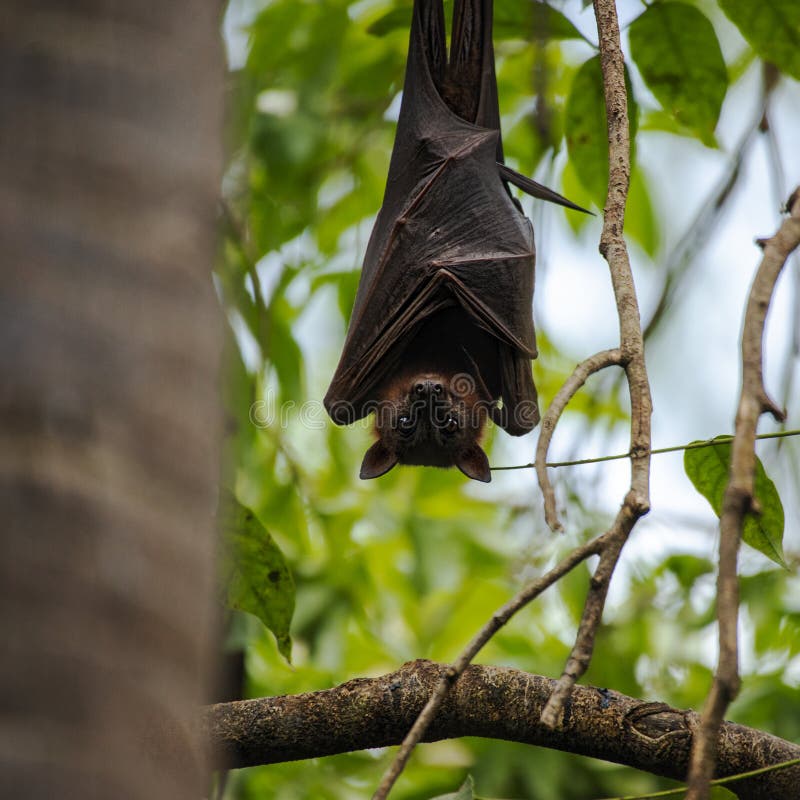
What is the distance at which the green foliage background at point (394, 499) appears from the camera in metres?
5.53

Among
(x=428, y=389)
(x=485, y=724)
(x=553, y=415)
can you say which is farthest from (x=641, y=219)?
(x=553, y=415)

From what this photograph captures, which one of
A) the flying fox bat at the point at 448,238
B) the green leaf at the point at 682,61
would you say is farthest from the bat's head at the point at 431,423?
the green leaf at the point at 682,61

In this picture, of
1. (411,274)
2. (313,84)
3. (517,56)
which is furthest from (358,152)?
(411,274)

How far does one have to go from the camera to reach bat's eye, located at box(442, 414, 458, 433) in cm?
579

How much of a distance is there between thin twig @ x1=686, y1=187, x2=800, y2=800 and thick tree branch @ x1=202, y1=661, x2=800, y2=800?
140cm

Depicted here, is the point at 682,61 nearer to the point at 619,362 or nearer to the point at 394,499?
the point at 619,362

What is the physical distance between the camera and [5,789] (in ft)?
3.14

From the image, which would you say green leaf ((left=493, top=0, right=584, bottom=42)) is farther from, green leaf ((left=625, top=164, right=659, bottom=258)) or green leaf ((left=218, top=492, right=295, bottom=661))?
green leaf ((left=218, top=492, right=295, bottom=661))

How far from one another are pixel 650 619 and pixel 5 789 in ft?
24.3

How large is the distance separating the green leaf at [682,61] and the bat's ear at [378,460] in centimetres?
259

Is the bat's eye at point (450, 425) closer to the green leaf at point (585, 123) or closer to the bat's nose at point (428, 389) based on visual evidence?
the bat's nose at point (428, 389)

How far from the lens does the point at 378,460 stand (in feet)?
19.4

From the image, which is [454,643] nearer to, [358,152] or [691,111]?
[358,152]

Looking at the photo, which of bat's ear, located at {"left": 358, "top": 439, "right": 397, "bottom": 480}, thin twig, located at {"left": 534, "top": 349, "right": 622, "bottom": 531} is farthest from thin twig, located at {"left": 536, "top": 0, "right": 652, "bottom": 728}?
bat's ear, located at {"left": 358, "top": 439, "right": 397, "bottom": 480}
